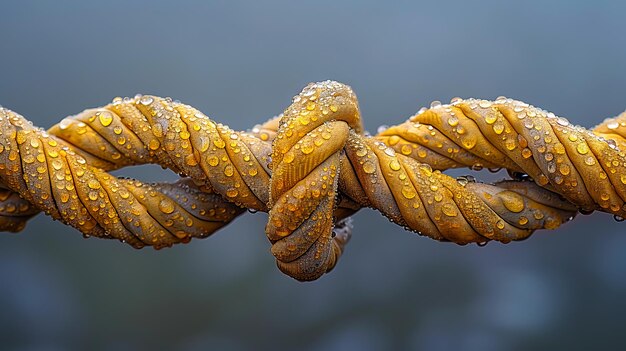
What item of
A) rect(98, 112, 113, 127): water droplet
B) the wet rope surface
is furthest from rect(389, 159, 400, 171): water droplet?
rect(98, 112, 113, 127): water droplet

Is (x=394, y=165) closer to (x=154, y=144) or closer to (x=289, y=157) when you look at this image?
(x=289, y=157)

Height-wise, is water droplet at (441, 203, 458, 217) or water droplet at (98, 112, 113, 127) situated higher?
water droplet at (98, 112, 113, 127)

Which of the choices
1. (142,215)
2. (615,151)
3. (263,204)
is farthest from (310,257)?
(615,151)

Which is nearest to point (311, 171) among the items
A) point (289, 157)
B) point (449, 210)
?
point (289, 157)

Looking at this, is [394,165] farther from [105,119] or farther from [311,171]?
[105,119]

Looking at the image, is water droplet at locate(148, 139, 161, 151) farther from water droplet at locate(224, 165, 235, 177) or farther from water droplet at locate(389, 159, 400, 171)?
water droplet at locate(389, 159, 400, 171)

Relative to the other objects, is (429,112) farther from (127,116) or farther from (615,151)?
(127,116)

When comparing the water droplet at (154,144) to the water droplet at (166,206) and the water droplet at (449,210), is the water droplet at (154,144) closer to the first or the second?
the water droplet at (166,206)

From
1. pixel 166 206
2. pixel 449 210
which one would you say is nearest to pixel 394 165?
pixel 449 210

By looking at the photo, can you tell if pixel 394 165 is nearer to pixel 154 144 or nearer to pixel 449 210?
pixel 449 210
